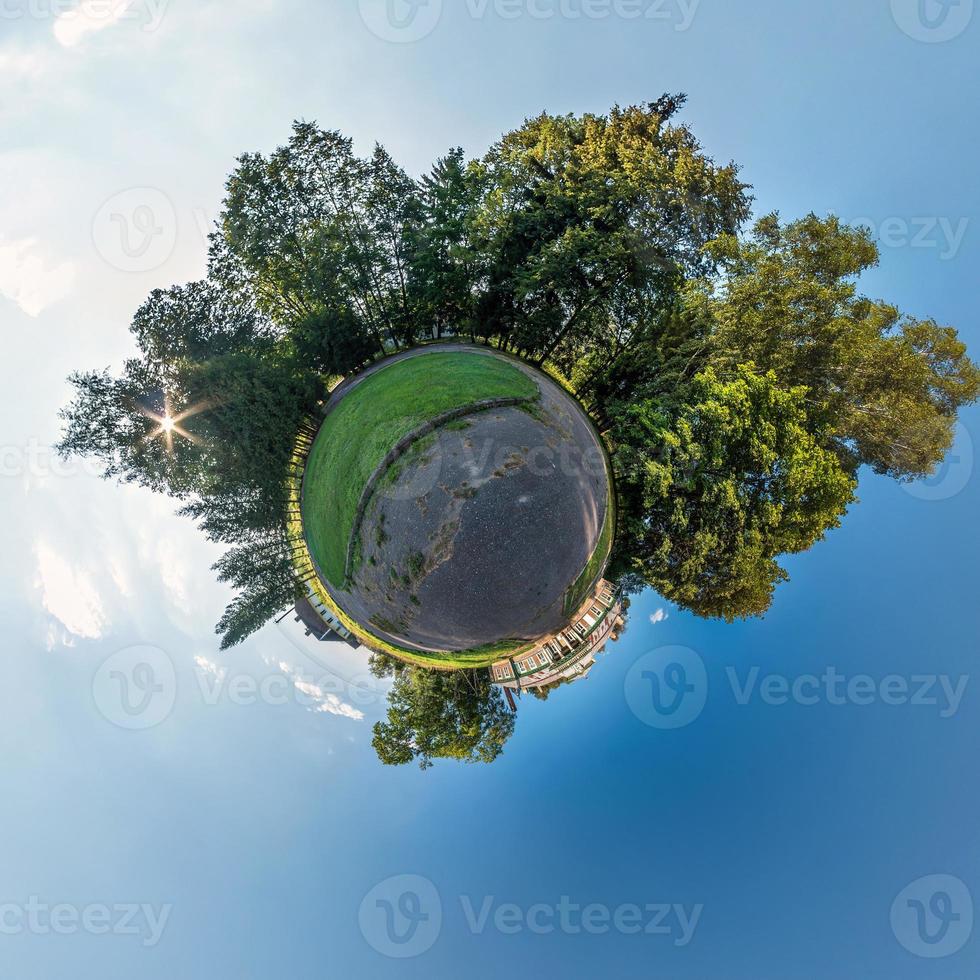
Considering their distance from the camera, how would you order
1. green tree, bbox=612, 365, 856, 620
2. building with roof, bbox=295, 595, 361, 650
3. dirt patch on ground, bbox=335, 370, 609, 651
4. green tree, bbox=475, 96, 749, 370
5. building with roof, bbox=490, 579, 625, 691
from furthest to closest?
building with roof, bbox=295, 595, 361, 650
green tree, bbox=475, 96, 749, 370
green tree, bbox=612, 365, 856, 620
building with roof, bbox=490, 579, 625, 691
dirt patch on ground, bbox=335, 370, 609, 651

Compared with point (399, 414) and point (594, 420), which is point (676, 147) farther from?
point (399, 414)

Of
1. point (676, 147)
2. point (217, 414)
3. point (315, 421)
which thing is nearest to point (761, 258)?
point (676, 147)

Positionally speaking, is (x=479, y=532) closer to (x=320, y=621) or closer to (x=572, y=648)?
(x=572, y=648)

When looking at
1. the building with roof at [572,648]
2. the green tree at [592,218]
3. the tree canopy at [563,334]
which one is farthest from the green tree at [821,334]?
the building with roof at [572,648]

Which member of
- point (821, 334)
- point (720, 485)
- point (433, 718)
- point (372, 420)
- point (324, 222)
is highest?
point (821, 334)

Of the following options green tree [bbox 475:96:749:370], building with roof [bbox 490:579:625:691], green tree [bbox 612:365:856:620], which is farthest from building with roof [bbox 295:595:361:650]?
green tree [bbox 475:96:749:370]

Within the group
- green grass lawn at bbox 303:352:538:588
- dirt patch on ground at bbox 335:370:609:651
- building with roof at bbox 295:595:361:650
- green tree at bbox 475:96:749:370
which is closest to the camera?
dirt patch on ground at bbox 335:370:609:651

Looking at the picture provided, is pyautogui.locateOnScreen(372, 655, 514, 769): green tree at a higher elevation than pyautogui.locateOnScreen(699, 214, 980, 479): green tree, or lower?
lower

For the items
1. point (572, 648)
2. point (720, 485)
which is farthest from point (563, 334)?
point (572, 648)

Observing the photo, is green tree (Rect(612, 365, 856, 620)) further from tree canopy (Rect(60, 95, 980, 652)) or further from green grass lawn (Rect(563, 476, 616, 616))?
green grass lawn (Rect(563, 476, 616, 616))
